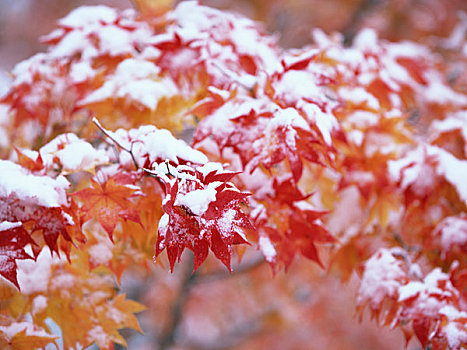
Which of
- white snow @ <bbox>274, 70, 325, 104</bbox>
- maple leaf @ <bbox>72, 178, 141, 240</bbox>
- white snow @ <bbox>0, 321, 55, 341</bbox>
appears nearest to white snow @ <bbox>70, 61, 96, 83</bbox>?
maple leaf @ <bbox>72, 178, 141, 240</bbox>

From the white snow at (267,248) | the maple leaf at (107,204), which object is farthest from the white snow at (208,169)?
the white snow at (267,248)

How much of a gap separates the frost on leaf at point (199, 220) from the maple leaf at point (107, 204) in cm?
22

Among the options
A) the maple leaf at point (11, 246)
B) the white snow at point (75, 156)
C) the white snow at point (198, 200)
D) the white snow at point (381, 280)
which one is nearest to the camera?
the white snow at point (198, 200)

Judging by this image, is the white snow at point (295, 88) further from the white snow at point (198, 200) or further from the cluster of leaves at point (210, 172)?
the white snow at point (198, 200)

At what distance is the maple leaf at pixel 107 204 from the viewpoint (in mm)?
1091

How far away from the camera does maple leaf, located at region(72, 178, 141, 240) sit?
1.09m

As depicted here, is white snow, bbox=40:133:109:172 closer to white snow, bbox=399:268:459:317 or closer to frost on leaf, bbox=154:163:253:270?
frost on leaf, bbox=154:163:253:270

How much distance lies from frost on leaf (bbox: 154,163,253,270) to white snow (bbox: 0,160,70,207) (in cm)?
32

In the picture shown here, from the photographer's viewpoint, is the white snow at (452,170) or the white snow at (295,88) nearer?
the white snow at (295,88)

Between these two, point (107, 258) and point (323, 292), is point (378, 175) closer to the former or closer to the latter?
point (107, 258)

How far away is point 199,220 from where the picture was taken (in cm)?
89

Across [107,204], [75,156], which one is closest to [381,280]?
[107,204]

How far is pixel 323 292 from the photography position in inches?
154

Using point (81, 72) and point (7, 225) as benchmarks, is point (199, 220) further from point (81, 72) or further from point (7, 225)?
point (81, 72)
